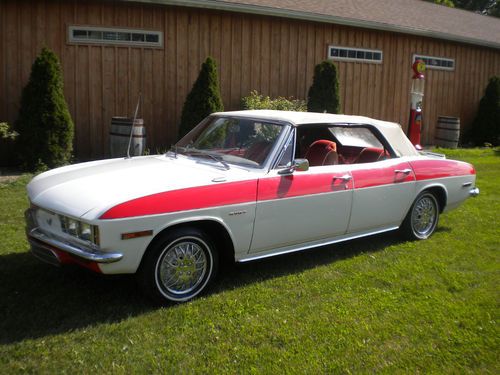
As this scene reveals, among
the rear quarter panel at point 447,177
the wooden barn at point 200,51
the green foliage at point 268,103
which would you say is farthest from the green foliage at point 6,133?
the rear quarter panel at point 447,177

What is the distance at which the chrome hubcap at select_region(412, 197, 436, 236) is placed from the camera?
6090mm

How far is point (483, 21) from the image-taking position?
21219 mm

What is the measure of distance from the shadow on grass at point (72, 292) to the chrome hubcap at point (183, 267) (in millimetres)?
236

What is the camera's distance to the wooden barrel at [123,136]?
9.71 m

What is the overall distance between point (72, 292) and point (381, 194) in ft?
10.2

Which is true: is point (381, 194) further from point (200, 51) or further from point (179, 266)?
point (200, 51)

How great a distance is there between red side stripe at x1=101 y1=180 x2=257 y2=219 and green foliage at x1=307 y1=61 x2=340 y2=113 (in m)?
8.75

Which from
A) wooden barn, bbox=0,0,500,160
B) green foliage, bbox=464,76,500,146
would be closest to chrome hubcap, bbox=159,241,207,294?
wooden barn, bbox=0,0,500,160

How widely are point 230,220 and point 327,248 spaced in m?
1.81

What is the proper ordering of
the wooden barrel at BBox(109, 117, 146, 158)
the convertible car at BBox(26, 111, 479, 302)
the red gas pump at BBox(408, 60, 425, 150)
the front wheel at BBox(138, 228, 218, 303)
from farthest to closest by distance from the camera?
the red gas pump at BBox(408, 60, 425, 150) → the wooden barrel at BBox(109, 117, 146, 158) → the front wheel at BBox(138, 228, 218, 303) → the convertible car at BBox(26, 111, 479, 302)

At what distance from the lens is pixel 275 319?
398 cm

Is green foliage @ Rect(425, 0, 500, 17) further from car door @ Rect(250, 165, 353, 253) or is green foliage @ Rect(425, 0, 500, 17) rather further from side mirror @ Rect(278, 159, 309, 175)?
side mirror @ Rect(278, 159, 309, 175)

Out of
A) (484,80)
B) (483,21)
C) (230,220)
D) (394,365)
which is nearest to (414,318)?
(394,365)

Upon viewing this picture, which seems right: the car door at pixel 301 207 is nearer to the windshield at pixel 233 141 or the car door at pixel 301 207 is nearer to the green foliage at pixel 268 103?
the windshield at pixel 233 141
